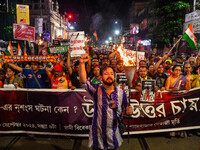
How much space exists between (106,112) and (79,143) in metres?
2.01

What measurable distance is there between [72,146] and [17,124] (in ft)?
5.10

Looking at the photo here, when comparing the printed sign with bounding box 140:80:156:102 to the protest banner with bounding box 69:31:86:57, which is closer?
the printed sign with bounding box 140:80:156:102

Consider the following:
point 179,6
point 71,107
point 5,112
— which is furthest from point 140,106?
point 179,6

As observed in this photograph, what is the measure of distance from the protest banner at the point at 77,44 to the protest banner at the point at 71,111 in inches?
79.3

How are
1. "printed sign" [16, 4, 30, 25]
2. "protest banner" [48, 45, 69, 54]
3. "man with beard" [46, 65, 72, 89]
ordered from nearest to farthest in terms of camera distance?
"man with beard" [46, 65, 72, 89], "protest banner" [48, 45, 69, 54], "printed sign" [16, 4, 30, 25]

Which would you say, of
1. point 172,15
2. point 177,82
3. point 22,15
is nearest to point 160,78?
point 177,82

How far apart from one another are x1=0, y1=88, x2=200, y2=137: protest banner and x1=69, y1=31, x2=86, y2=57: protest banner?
6.61ft

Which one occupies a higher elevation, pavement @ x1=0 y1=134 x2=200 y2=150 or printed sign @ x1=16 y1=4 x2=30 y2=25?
printed sign @ x1=16 y1=4 x2=30 y2=25

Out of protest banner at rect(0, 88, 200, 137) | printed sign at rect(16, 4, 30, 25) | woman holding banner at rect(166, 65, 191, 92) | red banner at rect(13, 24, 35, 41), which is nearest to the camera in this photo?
protest banner at rect(0, 88, 200, 137)

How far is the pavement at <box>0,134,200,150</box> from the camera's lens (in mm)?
3863

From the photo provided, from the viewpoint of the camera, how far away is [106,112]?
2496mm

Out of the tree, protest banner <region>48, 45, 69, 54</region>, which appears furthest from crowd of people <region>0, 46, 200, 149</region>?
the tree

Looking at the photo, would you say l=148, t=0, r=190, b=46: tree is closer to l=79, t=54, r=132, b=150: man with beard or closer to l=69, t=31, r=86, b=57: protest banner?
l=69, t=31, r=86, b=57: protest banner

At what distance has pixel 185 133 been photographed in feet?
14.2
